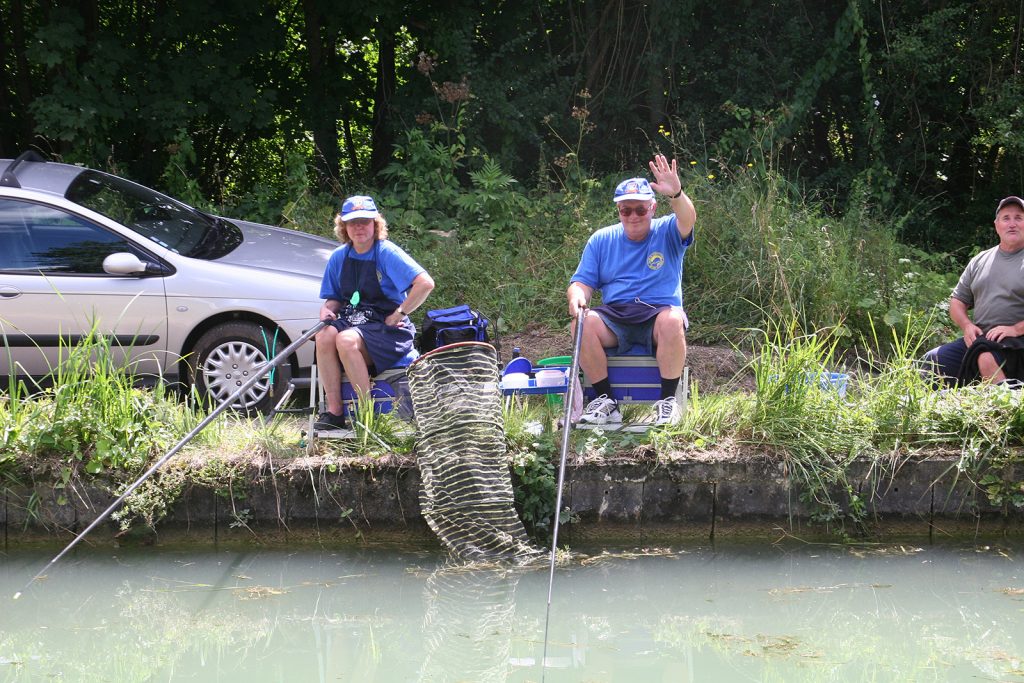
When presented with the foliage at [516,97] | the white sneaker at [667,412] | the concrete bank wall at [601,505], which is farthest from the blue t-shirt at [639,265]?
the foliage at [516,97]

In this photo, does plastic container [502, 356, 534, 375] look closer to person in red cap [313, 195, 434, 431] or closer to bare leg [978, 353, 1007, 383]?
person in red cap [313, 195, 434, 431]

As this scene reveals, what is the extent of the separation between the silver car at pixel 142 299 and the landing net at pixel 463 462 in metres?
1.61

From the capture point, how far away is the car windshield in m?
7.54

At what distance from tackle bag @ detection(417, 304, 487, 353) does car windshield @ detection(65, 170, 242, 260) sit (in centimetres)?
191

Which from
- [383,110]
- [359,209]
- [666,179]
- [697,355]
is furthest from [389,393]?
[383,110]

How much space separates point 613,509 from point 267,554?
5.57 feet

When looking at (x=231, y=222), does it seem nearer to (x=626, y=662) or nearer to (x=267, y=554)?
(x=267, y=554)

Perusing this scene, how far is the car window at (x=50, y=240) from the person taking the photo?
23.9 feet

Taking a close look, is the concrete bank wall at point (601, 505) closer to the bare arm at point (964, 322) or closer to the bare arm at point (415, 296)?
the bare arm at point (415, 296)

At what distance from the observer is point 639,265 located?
253 inches

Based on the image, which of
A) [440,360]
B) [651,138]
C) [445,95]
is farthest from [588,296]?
[651,138]

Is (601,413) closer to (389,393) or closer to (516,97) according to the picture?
(389,393)

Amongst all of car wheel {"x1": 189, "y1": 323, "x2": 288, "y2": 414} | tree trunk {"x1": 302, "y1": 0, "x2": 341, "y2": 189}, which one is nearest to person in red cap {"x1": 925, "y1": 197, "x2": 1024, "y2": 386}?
car wheel {"x1": 189, "y1": 323, "x2": 288, "y2": 414}

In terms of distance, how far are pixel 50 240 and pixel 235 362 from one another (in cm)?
137
